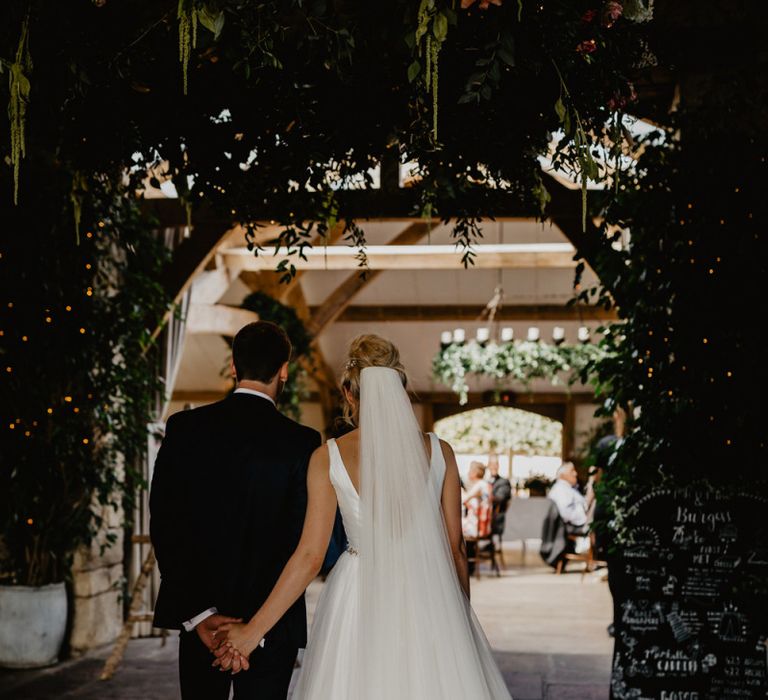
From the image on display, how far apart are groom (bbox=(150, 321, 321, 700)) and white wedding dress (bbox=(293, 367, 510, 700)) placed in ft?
0.43

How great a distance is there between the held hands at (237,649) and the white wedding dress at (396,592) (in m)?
0.23

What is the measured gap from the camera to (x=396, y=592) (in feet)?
8.23

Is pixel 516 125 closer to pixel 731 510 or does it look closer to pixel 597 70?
pixel 597 70

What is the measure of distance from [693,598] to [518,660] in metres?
2.07

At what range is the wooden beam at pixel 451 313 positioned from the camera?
13414mm

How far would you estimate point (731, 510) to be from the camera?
13.0ft

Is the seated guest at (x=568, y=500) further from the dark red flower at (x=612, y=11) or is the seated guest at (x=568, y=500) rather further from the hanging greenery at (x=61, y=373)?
the dark red flower at (x=612, y=11)

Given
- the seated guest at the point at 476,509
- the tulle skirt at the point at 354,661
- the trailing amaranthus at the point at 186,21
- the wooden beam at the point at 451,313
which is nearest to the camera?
the trailing amaranthus at the point at 186,21

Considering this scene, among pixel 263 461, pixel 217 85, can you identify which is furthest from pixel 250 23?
pixel 263 461

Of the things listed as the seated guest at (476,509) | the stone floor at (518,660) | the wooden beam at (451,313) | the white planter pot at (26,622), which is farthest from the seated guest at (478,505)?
the white planter pot at (26,622)

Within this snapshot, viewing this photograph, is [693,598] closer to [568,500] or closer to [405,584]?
[405,584]

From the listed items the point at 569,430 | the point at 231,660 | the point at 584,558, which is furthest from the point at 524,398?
the point at 231,660

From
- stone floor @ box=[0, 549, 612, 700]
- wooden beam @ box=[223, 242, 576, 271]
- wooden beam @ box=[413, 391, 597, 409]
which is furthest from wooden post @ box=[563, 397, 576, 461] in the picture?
stone floor @ box=[0, 549, 612, 700]

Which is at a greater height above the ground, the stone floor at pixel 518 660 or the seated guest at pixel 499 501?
the seated guest at pixel 499 501
